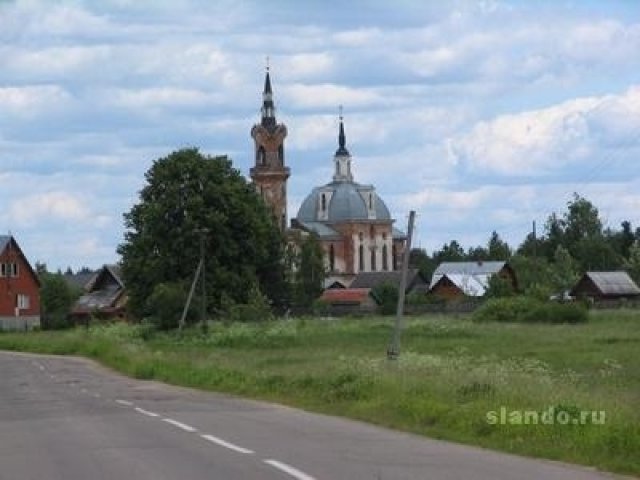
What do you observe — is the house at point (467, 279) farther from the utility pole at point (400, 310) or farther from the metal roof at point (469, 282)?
the utility pole at point (400, 310)

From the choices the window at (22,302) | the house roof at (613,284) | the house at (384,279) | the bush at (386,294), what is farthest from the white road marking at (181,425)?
the house at (384,279)

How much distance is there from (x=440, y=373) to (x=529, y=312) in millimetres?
58824

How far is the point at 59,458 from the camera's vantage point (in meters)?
17.2

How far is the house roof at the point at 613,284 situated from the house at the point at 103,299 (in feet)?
158

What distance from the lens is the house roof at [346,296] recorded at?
471 ft

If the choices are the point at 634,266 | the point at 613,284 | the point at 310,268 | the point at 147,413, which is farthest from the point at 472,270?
the point at 147,413

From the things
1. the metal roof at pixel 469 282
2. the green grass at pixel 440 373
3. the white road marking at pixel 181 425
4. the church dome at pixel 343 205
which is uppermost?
the church dome at pixel 343 205

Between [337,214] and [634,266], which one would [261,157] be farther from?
[634,266]

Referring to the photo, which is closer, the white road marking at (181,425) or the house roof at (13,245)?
the white road marking at (181,425)

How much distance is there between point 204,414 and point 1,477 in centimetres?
1059

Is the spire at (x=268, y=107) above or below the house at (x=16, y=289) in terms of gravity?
above

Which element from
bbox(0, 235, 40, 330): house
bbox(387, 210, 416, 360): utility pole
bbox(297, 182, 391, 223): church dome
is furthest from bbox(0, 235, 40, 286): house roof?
bbox(387, 210, 416, 360): utility pole

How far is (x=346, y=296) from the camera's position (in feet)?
485

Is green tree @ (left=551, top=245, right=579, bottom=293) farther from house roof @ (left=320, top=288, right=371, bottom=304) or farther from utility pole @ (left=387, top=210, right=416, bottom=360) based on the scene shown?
utility pole @ (left=387, top=210, right=416, bottom=360)
